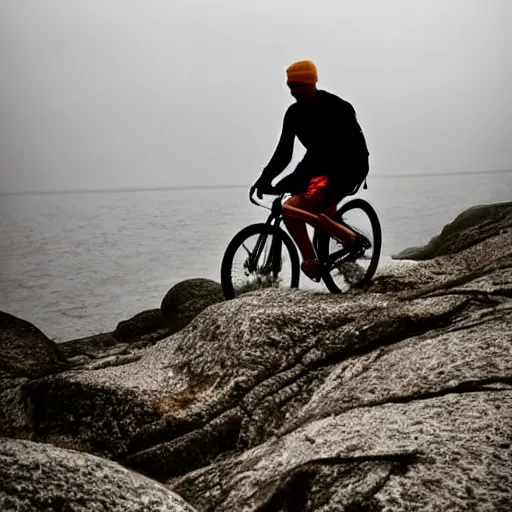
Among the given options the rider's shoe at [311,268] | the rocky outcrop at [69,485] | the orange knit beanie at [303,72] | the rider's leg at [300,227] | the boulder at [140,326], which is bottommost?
the boulder at [140,326]

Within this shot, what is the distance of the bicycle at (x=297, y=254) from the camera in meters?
6.89

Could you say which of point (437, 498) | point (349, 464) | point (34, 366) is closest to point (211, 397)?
point (349, 464)

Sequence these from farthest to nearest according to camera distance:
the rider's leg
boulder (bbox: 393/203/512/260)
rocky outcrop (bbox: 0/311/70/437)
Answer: boulder (bbox: 393/203/512/260) < the rider's leg < rocky outcrop (bbox: 0/311/70/437)

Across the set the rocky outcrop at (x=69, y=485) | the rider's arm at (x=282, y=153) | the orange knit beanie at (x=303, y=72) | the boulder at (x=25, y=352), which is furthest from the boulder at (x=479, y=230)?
the rocky outcrop at (x=69, y=485)

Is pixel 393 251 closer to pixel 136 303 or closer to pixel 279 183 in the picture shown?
pixel 136 303

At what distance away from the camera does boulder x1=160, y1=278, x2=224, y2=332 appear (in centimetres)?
984

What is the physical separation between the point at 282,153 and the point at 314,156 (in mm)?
326

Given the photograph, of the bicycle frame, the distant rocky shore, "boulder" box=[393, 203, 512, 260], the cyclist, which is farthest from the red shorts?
"boulder" box=[393, 203, 512, 260]

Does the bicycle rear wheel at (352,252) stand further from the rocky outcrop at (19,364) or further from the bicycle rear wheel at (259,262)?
the rocky outcrop at (19,364)

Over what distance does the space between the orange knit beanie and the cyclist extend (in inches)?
1.1

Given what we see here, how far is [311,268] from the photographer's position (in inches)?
279

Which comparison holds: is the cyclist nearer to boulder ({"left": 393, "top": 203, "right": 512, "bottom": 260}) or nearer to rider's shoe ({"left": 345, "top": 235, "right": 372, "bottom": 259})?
rider's shoe ({"left": 345, "top": 235, "right": 372, "bottom": 259})

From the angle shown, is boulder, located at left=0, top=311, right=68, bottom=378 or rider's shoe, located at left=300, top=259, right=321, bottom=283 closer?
rider's shoe, located at left=300, top=259, right=321, bottom=283

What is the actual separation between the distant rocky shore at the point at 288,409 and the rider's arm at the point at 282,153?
1.25 m
